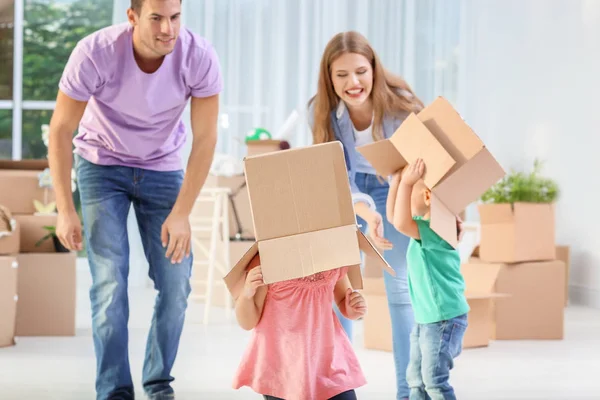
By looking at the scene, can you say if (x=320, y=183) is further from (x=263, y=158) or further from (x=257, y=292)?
(x=257, y=292)

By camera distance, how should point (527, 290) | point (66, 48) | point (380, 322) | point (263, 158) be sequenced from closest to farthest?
1. point (263, 158)
2. point (380, 322)
3. point (527, 290)
4. point (66, 48)

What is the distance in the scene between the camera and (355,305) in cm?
190

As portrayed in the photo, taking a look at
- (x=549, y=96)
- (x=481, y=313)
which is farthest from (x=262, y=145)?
(x=549, y=96)

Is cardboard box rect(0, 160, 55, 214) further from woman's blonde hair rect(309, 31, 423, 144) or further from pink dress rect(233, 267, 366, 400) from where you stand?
pink dress rect(233, 267, 366, 400)

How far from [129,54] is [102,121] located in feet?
0.70

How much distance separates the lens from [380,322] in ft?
12.6

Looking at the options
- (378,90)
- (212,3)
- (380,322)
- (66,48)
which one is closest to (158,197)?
(378,90)

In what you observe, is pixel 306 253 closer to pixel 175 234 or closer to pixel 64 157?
pixel 175 234

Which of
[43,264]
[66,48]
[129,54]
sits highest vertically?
[66,48]

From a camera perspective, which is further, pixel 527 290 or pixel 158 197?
pixel 527 290

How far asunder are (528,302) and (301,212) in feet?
8.79

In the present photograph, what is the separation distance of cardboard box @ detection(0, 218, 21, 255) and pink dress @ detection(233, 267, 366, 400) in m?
2.32

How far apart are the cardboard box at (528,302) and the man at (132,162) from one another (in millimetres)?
1998

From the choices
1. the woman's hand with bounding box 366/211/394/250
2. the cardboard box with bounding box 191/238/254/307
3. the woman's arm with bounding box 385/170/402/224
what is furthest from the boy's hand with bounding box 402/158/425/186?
the cardboard box with bounding box 191/238/254/307
